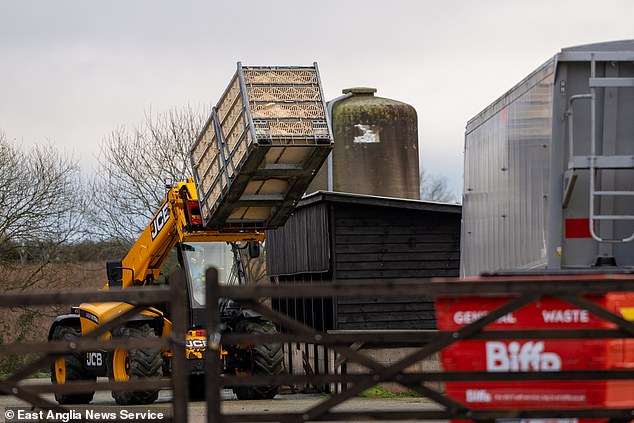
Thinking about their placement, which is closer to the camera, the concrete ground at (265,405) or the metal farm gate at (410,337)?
the metal farm gate at (410,337)

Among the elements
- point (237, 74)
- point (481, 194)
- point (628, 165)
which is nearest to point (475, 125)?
point (481, 194)

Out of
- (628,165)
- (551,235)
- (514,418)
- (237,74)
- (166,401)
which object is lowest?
(166,401)

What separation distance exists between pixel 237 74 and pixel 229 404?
19.1ft

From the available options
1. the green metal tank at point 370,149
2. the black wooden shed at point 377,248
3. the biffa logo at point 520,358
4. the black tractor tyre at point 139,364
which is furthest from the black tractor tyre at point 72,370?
the biffa logo at point 520,358

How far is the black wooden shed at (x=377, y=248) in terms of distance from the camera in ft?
68.5

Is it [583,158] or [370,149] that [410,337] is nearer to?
[583,158]

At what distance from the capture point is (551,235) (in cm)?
927

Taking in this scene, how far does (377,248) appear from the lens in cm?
2123

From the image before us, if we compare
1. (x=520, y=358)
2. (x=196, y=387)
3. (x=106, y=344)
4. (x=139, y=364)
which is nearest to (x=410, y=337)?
(x=520, y=358)

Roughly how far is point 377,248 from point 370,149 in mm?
10157

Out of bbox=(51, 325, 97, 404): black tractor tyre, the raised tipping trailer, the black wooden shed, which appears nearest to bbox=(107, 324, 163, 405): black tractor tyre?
bbox=(51, 325, 97, 404): black tractor tyre

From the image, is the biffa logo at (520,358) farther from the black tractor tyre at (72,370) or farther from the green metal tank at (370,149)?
the green metal tank at (370,149)

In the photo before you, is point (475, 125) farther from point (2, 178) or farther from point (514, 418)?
point (2, 178)

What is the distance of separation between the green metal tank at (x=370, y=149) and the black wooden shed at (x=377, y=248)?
8.68 metres
